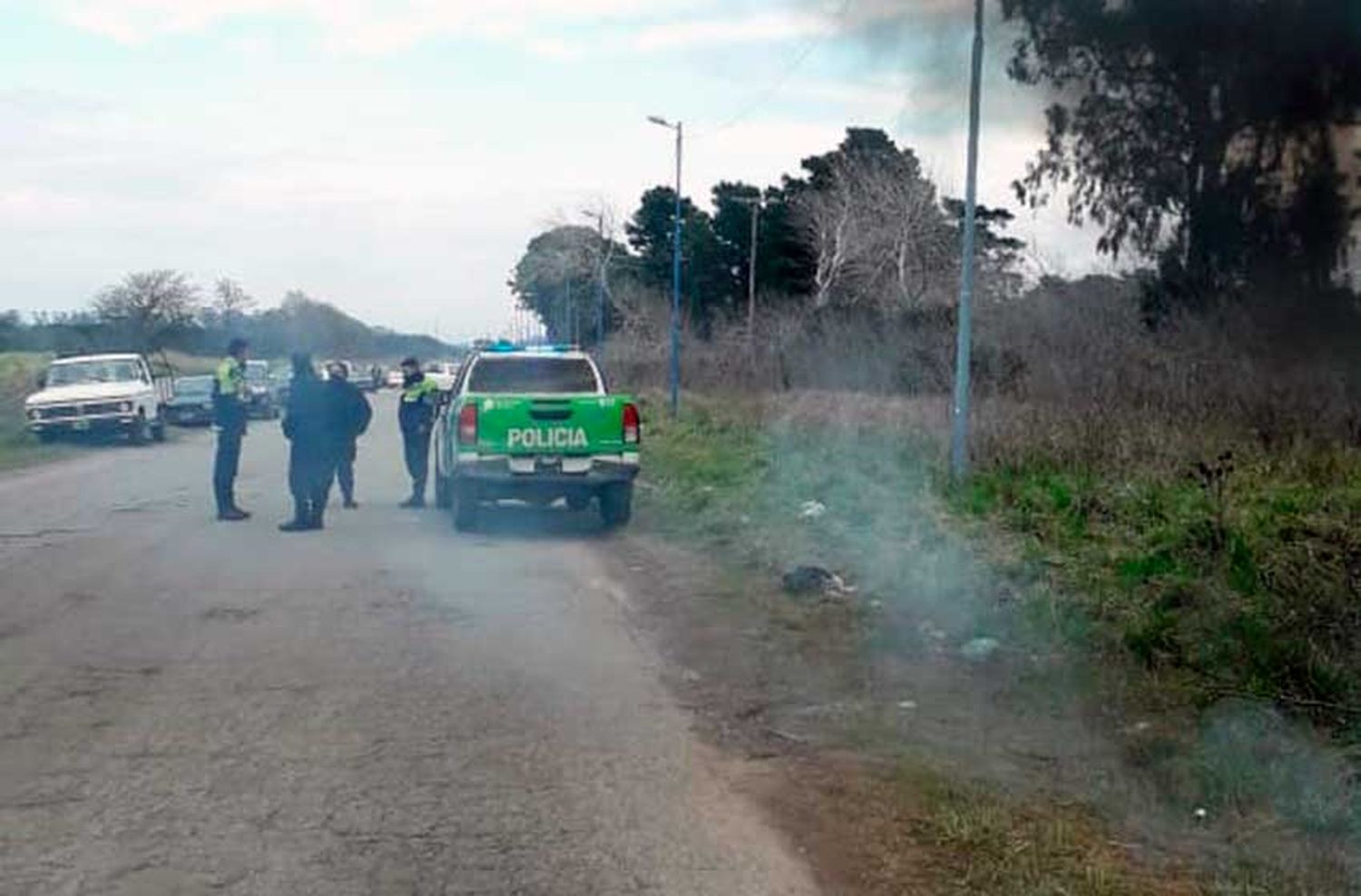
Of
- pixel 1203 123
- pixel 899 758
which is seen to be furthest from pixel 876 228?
pixel 899 758

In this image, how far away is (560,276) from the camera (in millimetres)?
75125

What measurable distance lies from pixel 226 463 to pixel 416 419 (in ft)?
8.47

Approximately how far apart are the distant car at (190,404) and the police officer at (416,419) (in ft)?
74.5

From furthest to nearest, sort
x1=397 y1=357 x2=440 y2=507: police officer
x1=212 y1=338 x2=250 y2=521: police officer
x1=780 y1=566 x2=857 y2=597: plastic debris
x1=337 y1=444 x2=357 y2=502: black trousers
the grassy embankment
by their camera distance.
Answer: x1=397 y1=357 x2=440 y2=507: police officer → x1=337 y1=444 x2=357 y2=502: black trousers → x1=212 y1=338 x2=250 y2=521: police officer → x1=780 y1=566 x2=857 y2=597: plastic debris → the grassy embankment

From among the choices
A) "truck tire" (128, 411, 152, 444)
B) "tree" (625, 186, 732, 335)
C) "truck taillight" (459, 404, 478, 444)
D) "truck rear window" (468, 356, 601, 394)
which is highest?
"tree" (625, 186, 732, 335)

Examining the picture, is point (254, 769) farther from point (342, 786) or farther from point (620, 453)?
point (620, 453)

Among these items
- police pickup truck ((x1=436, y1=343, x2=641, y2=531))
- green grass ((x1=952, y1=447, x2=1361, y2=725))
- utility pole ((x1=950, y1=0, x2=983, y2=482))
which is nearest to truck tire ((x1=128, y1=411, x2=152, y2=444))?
police pickup truck ((x1=436, y1=343, x2=641, y2=531))

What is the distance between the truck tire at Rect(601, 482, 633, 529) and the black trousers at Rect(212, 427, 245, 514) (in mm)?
3831

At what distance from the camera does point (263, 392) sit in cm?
4528

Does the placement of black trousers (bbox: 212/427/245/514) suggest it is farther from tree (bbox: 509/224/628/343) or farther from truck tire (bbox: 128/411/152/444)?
tree (bbox: 509/224/628/343)

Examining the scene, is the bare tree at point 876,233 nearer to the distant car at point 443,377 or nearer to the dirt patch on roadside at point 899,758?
the distant car at point 443,377

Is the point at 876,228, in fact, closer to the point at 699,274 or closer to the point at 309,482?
the point at 699,274

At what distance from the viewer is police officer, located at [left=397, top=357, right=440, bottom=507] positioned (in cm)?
1850

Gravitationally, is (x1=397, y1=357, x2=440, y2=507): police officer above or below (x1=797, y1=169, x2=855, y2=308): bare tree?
below
